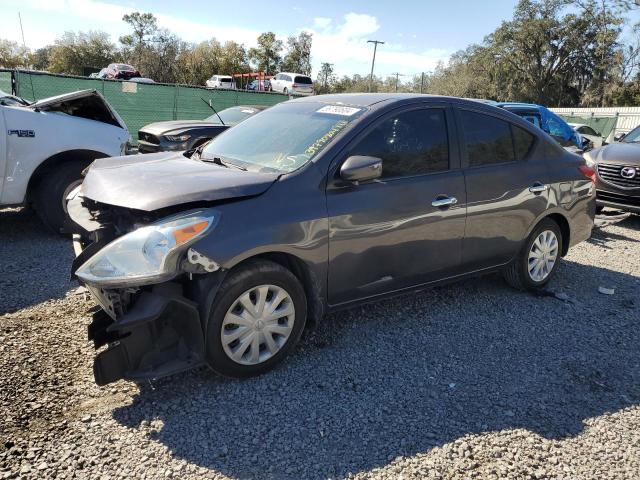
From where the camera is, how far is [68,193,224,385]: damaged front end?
8.82 feet

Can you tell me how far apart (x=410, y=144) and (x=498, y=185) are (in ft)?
3.23

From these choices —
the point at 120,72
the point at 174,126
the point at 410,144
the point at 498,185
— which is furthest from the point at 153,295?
the point at 120,72

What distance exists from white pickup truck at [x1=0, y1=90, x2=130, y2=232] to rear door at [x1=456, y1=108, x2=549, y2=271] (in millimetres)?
4363

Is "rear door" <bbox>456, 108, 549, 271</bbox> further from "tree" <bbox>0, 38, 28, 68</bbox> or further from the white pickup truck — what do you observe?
"tree" <bbox>0, 38, 28, 68</bbox>

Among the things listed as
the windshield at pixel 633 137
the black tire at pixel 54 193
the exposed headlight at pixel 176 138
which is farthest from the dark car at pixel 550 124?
the black tire at pixel 54 193

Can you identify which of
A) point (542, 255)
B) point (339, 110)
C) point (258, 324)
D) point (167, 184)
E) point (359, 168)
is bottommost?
point (542, 255)

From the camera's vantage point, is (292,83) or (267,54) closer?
(292,83)

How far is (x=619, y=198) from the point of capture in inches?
311

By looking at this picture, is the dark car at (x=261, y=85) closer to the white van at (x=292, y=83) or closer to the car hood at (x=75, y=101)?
the white van at (x=292, y=83)

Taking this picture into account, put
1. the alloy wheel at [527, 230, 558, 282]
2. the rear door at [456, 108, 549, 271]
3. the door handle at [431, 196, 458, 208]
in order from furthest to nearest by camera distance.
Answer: the alloy wheel at [527, 230, 558, 282] < the rear door at [456, 108, 549, 271] < the door handle at [431, 196, 458, 208]

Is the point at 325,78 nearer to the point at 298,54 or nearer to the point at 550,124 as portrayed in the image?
the point at 298,54

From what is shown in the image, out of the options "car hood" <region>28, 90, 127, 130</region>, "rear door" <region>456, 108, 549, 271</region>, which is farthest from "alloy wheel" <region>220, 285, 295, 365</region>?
"car hood" <region>28, 90, 127, 130</region>

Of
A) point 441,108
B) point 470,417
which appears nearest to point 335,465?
point 470,417

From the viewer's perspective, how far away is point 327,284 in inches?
132
